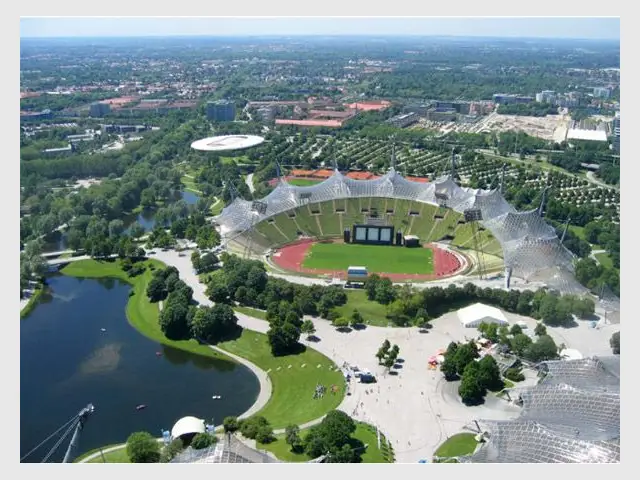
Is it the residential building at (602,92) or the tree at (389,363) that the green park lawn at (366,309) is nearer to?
the tree at (389,363)

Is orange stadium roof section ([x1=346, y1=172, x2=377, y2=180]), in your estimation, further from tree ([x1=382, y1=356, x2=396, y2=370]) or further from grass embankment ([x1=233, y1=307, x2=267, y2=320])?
tree ([x1=382, y1=356, x2=396, y2=370])

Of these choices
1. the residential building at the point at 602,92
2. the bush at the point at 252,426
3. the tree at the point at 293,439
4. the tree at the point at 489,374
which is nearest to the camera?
the tree at the point at 293,439

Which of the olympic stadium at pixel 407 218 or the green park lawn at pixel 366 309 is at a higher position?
the olympic stadium at pixel 407 218

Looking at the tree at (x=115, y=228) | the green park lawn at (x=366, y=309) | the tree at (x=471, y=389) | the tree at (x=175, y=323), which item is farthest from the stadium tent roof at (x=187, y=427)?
the tree at (x=115, y=228)

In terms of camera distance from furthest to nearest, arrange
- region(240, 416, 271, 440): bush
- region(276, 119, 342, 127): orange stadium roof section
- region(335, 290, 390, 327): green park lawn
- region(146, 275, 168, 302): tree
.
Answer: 1. region(276, 119, 342, 127): orange stadium roof section
2. region(146, 275, 168, 302): tree
3. region(335, 290, 390, 327): green park lawn
4. region(240, 416, 271, 440): bush

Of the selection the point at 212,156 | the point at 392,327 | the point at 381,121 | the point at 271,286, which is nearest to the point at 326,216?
the point at 271,286

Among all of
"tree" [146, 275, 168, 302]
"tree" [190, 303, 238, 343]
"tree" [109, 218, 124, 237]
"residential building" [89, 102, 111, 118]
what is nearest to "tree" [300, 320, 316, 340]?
"tree" [190, 303, 238, 343]

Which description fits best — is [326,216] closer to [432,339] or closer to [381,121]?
[432,339]
